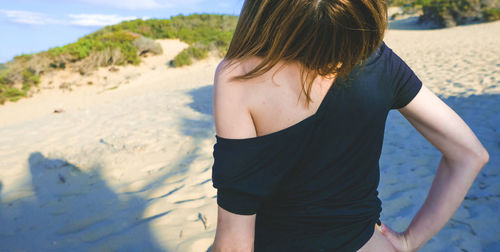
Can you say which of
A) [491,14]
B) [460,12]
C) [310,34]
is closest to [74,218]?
[310,34]

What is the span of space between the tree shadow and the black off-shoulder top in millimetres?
1646

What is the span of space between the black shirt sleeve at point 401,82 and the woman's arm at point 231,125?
433mm

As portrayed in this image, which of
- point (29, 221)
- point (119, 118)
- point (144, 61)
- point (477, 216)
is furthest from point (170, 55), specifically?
point (477, 216)

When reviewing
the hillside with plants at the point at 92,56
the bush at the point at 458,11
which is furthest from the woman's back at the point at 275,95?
the bush at the point at 458,11

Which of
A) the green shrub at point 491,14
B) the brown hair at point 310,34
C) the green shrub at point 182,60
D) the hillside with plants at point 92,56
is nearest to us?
the brown hair at point 310,34

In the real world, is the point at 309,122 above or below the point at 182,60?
above

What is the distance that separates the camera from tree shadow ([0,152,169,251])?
2.16 meters

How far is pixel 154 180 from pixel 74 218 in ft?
2.82

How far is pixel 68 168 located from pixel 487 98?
6.46 meters

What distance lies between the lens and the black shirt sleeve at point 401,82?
762 millimetres

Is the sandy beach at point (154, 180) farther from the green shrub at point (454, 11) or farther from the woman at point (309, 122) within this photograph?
the green shrub at point (454, 11)

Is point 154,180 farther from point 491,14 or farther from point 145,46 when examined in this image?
point 491,14

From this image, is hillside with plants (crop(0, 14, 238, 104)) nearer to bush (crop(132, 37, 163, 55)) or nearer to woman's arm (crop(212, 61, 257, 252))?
bush (crop(132, 37, 163, 55))

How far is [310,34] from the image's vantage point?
618 mm
